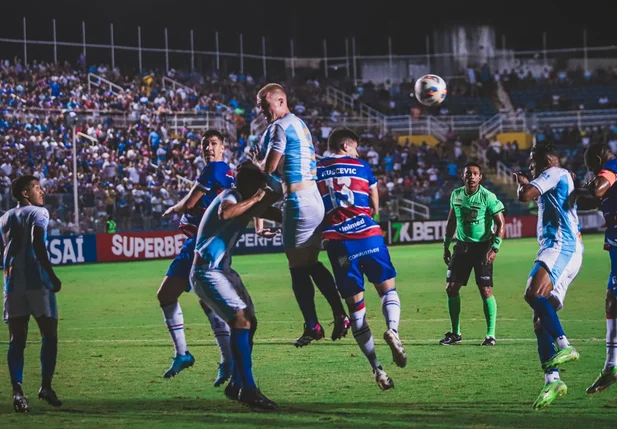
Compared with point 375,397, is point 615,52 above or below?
above

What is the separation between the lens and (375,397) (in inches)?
368

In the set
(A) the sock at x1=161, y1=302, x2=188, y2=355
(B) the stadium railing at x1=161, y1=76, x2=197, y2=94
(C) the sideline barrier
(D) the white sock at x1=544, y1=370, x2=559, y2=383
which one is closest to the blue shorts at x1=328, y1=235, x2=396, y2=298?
(D) the white sock at x1=544, y1=370, x2=559, y2=383

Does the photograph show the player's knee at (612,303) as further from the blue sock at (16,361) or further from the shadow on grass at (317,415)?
the blue sock at (16,361)

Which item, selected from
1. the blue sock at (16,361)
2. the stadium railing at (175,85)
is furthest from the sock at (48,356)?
the stadium railing at (175,85)

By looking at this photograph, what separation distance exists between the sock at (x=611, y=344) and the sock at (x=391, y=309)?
2057mm

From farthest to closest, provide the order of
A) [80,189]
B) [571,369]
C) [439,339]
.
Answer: [80,189]
[439,339]
[571,369]

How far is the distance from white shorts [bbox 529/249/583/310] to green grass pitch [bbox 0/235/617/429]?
99cm

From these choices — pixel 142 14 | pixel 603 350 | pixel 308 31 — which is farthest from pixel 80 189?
pixel 308 31

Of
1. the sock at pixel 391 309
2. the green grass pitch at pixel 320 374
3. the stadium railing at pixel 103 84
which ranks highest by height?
the stadium railing at pixel 103 84

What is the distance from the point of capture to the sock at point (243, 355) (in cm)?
883

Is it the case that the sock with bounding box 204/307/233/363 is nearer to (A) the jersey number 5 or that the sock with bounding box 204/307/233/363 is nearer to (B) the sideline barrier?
(A) the jersey number 5

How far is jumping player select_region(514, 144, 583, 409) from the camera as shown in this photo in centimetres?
920

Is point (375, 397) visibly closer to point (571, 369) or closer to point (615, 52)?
point (571, 369)

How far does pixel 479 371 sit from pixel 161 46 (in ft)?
171
